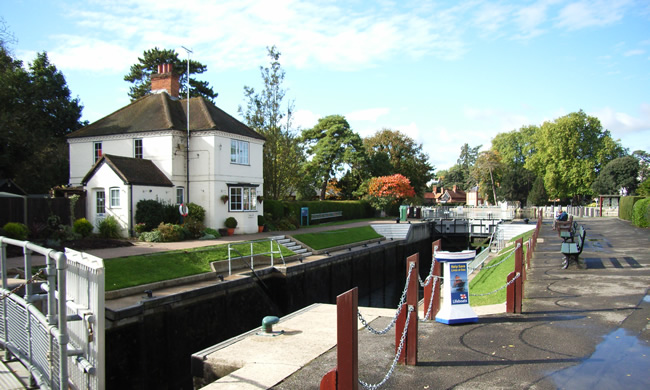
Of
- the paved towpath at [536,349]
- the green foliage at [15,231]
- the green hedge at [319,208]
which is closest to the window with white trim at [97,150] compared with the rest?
the green foliage at [15,231]

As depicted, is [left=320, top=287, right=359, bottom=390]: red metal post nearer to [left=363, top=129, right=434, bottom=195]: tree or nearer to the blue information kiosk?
the blue information kiosk

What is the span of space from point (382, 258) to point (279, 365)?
71.0 ft

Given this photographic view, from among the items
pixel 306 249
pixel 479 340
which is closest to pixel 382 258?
pixel 306 249

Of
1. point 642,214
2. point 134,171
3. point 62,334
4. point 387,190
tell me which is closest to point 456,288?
point 62,334

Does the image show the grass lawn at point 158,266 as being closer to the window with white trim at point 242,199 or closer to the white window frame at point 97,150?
the window with white trim at point 242,199

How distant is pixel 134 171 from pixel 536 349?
21.5 m

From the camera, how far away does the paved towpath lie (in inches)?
236

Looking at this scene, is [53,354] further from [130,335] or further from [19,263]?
[19,263]

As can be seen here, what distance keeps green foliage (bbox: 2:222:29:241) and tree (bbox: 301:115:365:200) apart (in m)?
35.8

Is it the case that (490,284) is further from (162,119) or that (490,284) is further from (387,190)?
(387,190)

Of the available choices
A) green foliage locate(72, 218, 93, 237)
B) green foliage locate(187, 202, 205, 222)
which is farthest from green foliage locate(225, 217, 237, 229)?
green foliage locate(72, 218, 93, 237)

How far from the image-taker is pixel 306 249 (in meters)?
23.1

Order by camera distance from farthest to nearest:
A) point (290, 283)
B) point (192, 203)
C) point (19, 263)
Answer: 1. point (192, 203)
2. point (290, 283)
3. point (19, 263)

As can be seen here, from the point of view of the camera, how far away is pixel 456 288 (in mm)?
8602
